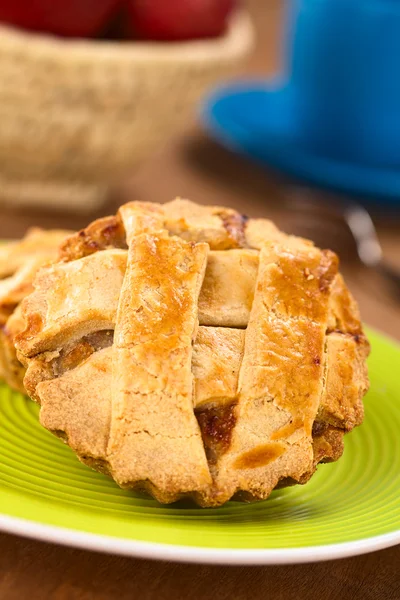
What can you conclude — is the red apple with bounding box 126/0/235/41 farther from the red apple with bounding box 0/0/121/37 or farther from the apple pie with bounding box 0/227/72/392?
the apple pie with bounding box 0/227/72/392

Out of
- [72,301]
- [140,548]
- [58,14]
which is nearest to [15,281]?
[72,301]

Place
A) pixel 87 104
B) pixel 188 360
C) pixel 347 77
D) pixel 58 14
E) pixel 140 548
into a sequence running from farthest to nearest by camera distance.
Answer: pixel 347 77 → pixel 87 104 → pixel 58 14 → pixel 188 360 → pixel 140 548

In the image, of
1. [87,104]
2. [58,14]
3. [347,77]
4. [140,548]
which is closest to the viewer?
[140,548]

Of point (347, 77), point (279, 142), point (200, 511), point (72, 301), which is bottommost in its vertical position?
point (279, 142)

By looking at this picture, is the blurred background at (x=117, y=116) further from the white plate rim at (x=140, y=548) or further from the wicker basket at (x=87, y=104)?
the white plate rim at (x=140, y=548)

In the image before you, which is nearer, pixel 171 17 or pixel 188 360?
pixel 188 360

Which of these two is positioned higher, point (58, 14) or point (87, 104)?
point (58, 14)

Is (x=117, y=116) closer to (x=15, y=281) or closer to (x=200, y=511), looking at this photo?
(x=15, y=281)
